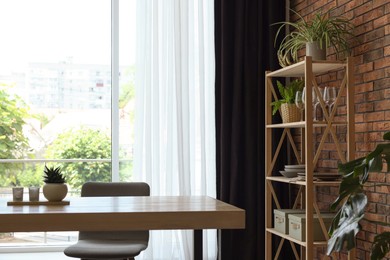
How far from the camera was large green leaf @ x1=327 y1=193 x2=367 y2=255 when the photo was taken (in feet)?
8.78

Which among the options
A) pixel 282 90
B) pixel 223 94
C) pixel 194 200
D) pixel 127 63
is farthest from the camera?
pixel 127 63

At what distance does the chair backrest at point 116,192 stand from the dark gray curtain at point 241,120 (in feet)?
4.15

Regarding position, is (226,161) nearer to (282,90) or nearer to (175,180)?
(175,180)

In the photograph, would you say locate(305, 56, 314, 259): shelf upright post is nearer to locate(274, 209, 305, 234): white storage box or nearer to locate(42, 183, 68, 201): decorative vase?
locate(274, 209, 305, 234): white storage box

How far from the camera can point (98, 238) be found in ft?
13.6

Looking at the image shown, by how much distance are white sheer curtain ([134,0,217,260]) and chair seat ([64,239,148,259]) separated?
122 centimetres

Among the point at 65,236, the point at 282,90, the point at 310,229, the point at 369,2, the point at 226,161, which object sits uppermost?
the point at 369,2

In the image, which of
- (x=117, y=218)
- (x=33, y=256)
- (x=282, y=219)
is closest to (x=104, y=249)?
(x=117, y=218)

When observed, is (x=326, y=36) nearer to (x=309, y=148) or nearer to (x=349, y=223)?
(x=309, y=148)

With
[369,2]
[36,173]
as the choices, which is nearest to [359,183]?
[369,2]

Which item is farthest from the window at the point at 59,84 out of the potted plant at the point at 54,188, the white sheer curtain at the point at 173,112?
the potted plant at the point at 54,188

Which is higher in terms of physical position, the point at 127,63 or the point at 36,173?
the point at 127,63

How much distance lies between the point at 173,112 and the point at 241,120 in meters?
0.59

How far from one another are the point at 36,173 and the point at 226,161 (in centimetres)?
221
